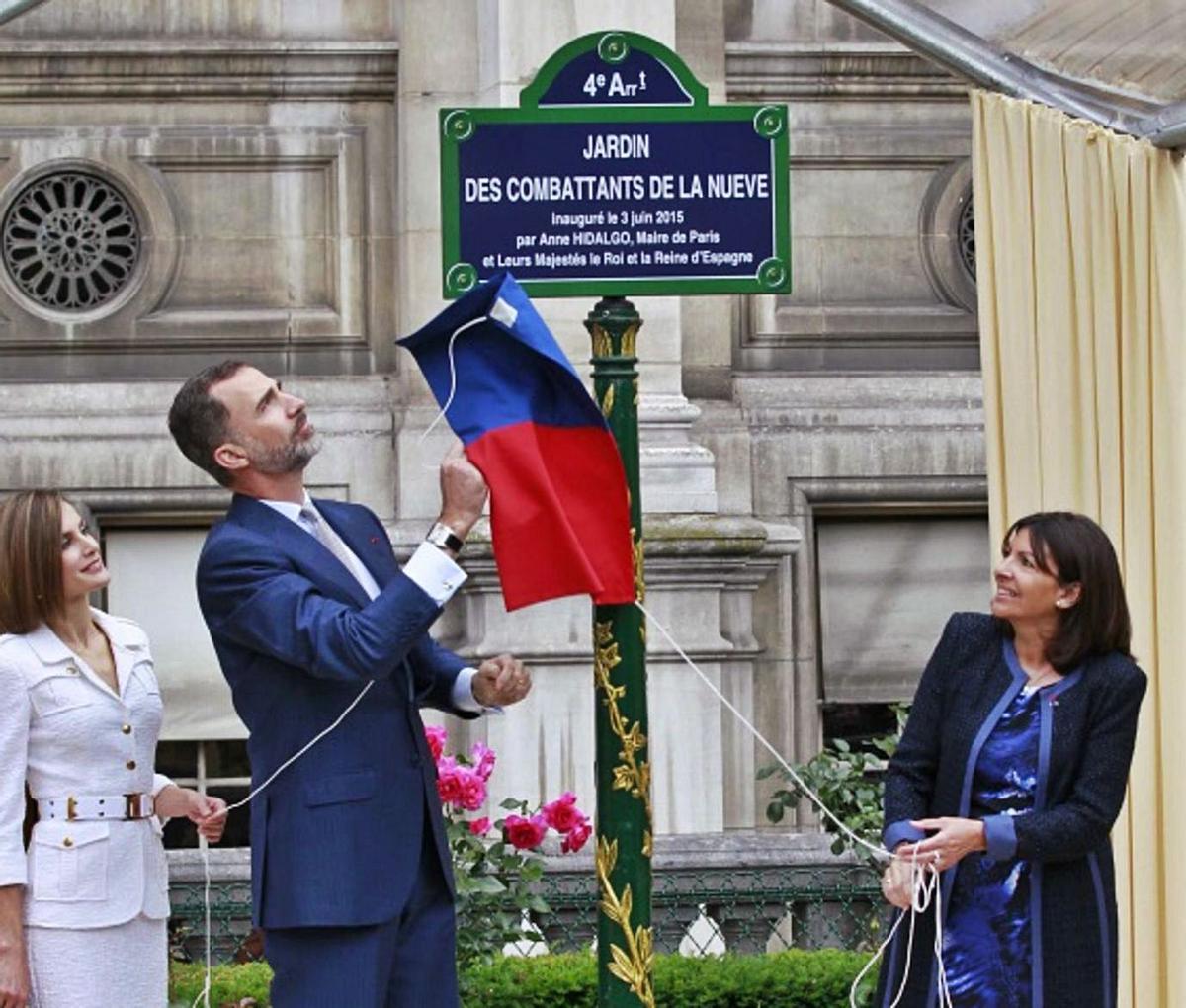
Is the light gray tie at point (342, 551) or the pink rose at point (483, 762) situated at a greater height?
the light gray tie at point (342, 551)

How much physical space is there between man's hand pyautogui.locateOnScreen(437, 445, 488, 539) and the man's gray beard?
34 cm

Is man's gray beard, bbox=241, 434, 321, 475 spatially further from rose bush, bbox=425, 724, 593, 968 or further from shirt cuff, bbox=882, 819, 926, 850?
rose bush, bbox=425, 724, 593, 968

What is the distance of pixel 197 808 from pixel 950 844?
1.64 meters

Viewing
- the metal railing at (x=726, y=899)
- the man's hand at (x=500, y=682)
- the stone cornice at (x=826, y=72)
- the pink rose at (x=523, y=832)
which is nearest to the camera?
the man's hand at (x=500, y=682)

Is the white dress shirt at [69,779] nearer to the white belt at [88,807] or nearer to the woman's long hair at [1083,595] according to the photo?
the white belt at [88,807]

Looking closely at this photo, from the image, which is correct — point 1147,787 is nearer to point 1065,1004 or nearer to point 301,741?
point 1065,1004

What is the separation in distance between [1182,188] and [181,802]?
2.77 m

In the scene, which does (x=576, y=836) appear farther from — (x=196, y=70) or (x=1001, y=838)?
(x=196, y=70)

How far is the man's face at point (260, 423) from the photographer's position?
6574 millimetres

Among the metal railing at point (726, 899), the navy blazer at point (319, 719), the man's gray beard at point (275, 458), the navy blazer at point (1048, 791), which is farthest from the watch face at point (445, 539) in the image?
the metal railing at point (726, 899)

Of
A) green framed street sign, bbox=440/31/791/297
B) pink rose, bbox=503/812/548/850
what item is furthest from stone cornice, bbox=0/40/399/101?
green framed street sign, bbox=440/31/791/297

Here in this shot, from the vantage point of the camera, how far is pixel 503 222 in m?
7.20

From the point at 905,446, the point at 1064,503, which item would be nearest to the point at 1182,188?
the point at 1064,503

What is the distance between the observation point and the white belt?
266 inches
